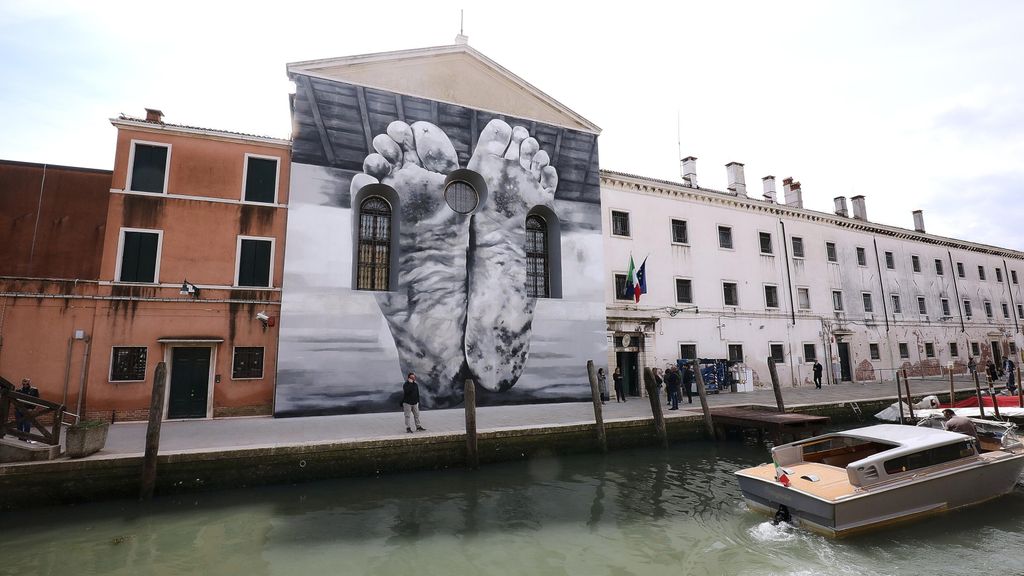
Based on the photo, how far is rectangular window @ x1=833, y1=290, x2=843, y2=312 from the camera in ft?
78.3

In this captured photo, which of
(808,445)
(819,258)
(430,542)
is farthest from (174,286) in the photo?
(819,258)

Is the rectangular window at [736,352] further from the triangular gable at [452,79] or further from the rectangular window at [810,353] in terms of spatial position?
the triangular gable at [452,79]

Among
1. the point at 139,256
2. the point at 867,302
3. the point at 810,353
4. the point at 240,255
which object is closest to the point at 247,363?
the point at 240,255

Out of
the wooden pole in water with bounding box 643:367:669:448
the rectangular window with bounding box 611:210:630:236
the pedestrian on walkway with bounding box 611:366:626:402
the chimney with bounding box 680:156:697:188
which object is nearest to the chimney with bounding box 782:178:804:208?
the chimney with bounding box 680:156:697:188

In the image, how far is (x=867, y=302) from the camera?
987 inches

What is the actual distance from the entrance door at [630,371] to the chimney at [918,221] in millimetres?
22423

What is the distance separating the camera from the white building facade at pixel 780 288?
767 inches

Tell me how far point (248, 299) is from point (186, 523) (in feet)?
24.7

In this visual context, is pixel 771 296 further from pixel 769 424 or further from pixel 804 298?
pixel 769 424

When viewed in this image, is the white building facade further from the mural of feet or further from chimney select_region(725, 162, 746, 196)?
the mural of feet

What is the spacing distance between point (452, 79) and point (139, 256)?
10.8 meters

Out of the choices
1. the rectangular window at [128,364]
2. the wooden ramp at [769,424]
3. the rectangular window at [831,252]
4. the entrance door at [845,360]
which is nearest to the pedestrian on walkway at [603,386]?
the wooden ramp at [769,424]

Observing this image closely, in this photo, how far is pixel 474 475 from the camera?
9953mm

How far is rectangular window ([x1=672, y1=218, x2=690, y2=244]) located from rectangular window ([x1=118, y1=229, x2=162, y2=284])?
1813 centimetres
